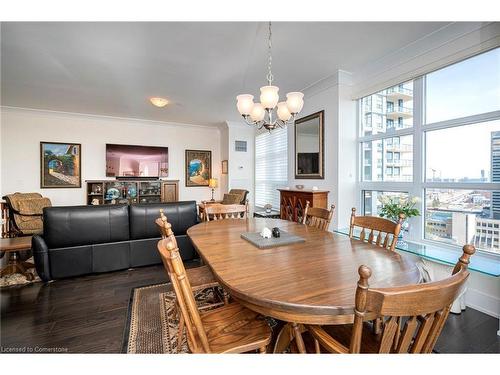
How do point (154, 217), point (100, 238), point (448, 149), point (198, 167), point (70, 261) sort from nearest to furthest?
point (448, 149), point (70, 261), point (100, 238), point (154, 217), point (198, 167)

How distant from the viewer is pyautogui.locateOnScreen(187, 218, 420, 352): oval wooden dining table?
872 millimetres

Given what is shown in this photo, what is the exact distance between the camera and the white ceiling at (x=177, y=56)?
234 cm

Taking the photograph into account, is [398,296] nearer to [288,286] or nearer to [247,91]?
[288,286]

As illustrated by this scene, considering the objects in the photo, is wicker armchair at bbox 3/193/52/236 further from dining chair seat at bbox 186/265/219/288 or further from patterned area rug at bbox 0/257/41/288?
dining chair seat at bbox 186/265/219/288

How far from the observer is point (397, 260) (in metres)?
1.28

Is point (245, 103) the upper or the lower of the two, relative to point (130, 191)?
upper

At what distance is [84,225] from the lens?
106 inches

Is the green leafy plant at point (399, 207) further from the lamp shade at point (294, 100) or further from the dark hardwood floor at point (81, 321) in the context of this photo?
the lamp shade at point (294, 100)

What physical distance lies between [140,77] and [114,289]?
9.55ft

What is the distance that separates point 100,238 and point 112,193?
11.1 ft

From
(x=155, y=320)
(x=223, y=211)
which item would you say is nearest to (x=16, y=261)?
(x=155, y=320)

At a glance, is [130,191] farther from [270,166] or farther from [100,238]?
[270,166]

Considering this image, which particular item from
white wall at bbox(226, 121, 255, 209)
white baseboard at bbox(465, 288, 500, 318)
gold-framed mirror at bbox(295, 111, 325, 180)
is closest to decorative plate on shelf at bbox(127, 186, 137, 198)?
white wall at bbox(226, 121, 255, 209)

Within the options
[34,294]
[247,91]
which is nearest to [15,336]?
[34,294]
